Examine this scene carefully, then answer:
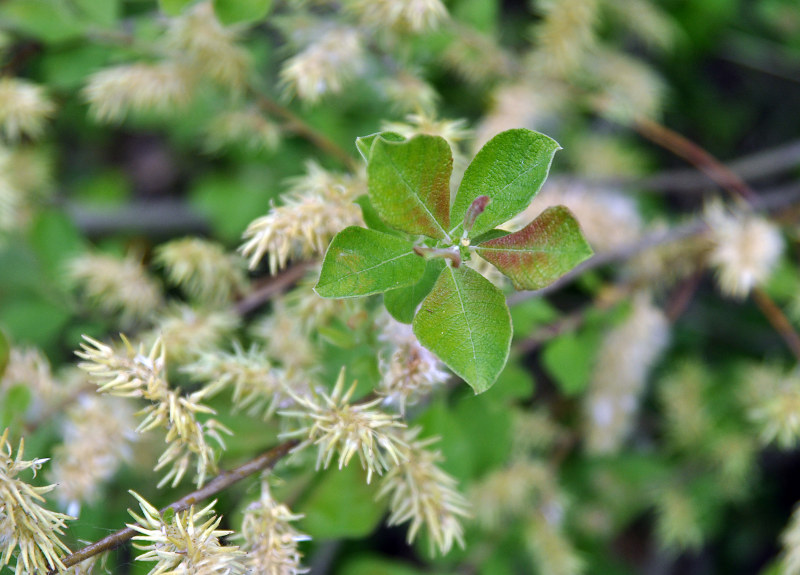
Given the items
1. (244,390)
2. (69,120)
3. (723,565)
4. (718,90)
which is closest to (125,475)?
(244,390)

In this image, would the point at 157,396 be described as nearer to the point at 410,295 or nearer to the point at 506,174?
the point at 410,295

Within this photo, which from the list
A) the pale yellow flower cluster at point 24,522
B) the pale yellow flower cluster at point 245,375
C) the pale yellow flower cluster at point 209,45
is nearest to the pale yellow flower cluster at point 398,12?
the pale yellow flower cluster at point 209,45

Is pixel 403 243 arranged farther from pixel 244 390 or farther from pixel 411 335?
pixel 244 390

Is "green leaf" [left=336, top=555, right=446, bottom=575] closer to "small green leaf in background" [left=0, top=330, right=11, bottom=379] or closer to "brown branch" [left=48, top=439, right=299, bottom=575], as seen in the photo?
"brown branch" [left=48, top=439, right=299, bottom=575]

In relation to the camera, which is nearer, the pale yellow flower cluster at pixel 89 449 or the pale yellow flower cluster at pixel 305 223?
the pale yellow flower cluster at pixel 305 223

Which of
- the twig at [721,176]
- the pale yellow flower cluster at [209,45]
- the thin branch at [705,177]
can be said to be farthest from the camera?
the thin branch at [705,177]

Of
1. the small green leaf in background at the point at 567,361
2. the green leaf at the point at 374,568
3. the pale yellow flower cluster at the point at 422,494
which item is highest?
the pale yellow flower cluster at the point at 422,494

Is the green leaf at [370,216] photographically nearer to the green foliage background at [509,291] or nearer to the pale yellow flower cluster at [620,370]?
the green foliage background at [509,291]

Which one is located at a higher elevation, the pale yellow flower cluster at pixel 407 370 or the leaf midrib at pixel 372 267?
the leaf midrib at pixel 372 267

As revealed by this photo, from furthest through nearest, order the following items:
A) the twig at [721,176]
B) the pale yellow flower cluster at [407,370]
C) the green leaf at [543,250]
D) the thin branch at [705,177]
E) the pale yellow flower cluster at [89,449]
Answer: the thin branch at [705,177]
the twig at [721,176]
the pale yellow flower cluster at [89,449]
the pale yellow flower cluster at [407,370]
the green leaf at [543,250]
